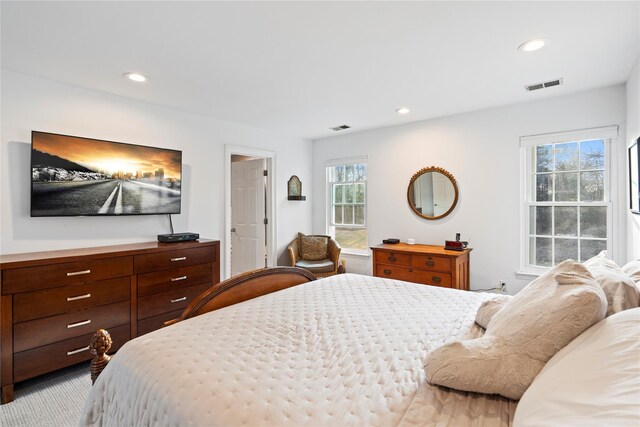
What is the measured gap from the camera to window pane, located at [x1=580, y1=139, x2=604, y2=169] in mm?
3246

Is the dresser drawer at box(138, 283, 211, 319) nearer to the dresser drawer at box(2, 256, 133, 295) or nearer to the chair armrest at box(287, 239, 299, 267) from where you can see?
the dresser drawer at box(2, 256, 133, 295)

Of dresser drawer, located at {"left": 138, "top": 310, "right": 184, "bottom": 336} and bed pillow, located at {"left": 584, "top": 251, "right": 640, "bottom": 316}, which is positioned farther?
dresser drawer, located at {"left": 138, "top": 310, "right": 184, "bottom": 336}

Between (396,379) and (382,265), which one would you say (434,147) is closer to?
(382,265)

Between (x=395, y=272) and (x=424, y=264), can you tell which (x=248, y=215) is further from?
(x=424, y=264)

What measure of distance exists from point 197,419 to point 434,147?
13.4ft

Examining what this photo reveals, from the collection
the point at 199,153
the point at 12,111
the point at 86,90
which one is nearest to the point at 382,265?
the point at 199,153

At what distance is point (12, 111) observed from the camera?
106 inches

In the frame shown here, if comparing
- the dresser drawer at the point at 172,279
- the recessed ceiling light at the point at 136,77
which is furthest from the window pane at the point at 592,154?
the recessed ceiling light at the point at 136,77

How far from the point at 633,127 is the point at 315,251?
3774 mm

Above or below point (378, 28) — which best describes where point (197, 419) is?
below

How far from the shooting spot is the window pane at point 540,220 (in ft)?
11.6

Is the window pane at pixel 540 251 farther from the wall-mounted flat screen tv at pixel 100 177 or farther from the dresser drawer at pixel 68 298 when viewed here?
the dresser drawer at pixel 68 298

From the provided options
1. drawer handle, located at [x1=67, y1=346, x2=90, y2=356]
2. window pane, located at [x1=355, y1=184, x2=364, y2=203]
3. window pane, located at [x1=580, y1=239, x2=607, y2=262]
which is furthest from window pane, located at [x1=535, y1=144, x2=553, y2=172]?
drawer handle, located at [x1=67, y1=346, x2=90, y2=356]

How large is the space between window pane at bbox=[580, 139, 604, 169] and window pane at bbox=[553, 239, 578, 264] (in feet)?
2.61
